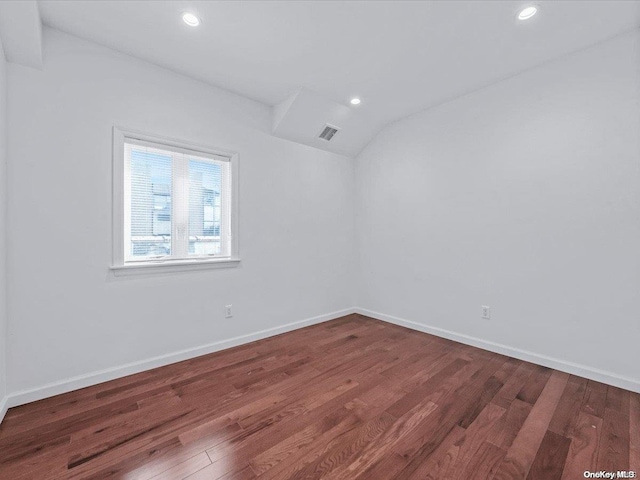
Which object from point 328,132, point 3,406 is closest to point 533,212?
point 328,132

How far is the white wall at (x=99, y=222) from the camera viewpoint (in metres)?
2.02

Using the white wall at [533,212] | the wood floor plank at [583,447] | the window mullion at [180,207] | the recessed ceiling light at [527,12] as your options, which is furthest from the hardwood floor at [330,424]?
the recessed ceiling light at [527,12]

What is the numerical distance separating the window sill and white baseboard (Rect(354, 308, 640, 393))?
2363mm

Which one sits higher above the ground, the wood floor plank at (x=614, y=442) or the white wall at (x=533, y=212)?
the white wall at (x=533, y=212)

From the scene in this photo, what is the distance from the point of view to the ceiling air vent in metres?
3.57

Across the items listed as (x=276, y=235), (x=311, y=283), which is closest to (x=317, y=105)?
(x=276, y=235)

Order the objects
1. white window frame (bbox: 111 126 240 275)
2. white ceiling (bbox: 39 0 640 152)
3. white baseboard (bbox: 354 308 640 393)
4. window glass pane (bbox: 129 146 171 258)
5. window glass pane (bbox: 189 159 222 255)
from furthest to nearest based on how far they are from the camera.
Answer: window glass pane (bbox: 189 159 222 255)
window glass pane (bbox: 129 146 171 258)
white window frame (bbox: 111 126 240 275)
white baseboard (bbox: 354 308 640 393)
white ceiling (bbox: 39 0 640 152)

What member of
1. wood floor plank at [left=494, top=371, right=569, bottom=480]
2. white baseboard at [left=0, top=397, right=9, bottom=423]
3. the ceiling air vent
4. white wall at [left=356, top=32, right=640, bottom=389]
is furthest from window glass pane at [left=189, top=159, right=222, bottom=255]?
wood floor plank at [left=494, top=371, right=569, bottom=480]

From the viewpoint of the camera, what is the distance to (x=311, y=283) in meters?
3.80

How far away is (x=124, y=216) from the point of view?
7.98ft

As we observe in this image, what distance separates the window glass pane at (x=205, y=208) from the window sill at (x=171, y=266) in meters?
0.16

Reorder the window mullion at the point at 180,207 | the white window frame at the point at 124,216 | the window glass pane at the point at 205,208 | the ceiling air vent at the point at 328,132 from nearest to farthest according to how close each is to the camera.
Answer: the white window frame at the point at 124,216 → the window mullion at the point at 180,207 → the window glass pane at the point at 205,208 → the ceiling air vent at the point at 328,132

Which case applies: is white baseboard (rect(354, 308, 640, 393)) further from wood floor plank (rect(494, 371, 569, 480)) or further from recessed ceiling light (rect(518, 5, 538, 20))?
recessed ceiling light (rect(518, 5, 538, 20))

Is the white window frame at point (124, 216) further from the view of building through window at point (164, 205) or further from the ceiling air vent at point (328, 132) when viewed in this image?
the ceiling air vent at point (328, 132)
